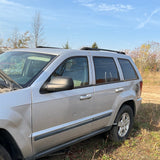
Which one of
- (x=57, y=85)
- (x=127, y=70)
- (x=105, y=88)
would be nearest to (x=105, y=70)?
(x=105, y=88)

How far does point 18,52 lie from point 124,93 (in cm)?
217

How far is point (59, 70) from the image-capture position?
2.61 m

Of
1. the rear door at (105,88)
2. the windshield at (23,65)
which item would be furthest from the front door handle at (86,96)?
the windshield at (23,65)

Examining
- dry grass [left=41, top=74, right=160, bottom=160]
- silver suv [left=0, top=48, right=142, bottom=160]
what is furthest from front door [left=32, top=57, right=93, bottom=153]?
dry grass [left=41, top=74, right=160, bottom=160]

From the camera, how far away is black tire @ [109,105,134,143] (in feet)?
12.2

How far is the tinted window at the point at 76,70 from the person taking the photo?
2.70m

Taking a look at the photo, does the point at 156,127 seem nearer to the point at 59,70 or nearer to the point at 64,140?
the point at 64,140

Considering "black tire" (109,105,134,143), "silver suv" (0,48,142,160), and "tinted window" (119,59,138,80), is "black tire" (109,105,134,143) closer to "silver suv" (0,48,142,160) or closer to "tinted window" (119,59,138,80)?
"silver suv" (0,48,142,160)

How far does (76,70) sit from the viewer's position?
2902 millimetres

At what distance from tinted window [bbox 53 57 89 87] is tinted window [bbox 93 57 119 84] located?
0.87 feet

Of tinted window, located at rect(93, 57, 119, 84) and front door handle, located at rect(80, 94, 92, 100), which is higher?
tinted window, located at rect(93, 57, 119, 84)

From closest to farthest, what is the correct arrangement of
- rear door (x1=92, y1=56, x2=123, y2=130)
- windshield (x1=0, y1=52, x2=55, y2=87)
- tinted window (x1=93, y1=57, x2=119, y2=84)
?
windshield (x1=0, y1=52, x2=55, y2=87), rear door (x1=92, y1=56, x2=123, y2=130), tinted window (x1=93, y1=57, x2=119, y2=84)

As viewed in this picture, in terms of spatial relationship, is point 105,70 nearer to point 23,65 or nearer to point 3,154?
point 23,65

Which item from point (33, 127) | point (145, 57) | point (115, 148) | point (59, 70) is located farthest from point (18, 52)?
point (145, 57)
